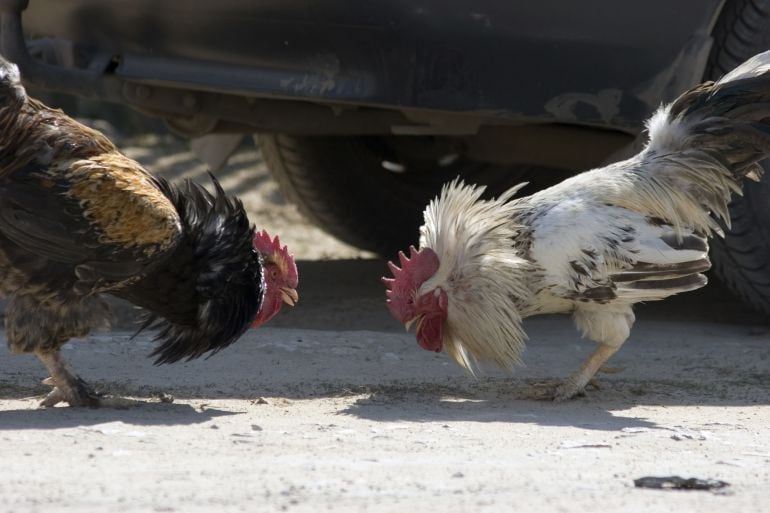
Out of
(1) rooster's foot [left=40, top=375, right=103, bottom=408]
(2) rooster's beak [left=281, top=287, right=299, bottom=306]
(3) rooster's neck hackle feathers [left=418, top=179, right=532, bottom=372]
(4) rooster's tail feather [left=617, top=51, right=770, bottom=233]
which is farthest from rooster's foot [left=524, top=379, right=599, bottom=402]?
(1) rooster's foot [left=40, top=375, right=103, bottom=408]

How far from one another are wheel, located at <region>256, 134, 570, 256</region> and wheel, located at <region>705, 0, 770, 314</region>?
2329 millimetres

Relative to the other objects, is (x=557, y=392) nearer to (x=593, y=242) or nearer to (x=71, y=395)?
(x=593, y=242)

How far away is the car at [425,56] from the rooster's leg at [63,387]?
5.83ft

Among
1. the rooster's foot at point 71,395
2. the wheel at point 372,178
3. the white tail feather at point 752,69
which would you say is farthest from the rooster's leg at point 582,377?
the wheel at point 372,178

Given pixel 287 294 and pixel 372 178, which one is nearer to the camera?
pixel 287 294

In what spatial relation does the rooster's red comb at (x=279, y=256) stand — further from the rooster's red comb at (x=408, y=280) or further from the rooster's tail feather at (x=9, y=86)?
the rooster's tail feather at (x=9, y=86)

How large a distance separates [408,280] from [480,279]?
1.08 feet

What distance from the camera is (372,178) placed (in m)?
8.80

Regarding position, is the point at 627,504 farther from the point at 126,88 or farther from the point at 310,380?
the point at 126,88

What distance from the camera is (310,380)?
5844 mm

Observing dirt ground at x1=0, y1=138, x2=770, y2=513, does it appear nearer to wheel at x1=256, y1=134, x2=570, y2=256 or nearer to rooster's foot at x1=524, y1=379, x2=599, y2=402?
rooster's foot at x1=524, y1=379, x2=599, y2=402

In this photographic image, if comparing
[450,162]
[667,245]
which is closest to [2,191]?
[667,245]

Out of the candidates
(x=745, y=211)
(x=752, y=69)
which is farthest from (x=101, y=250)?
(x=745, y=211)

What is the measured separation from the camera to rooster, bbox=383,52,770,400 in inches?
212
